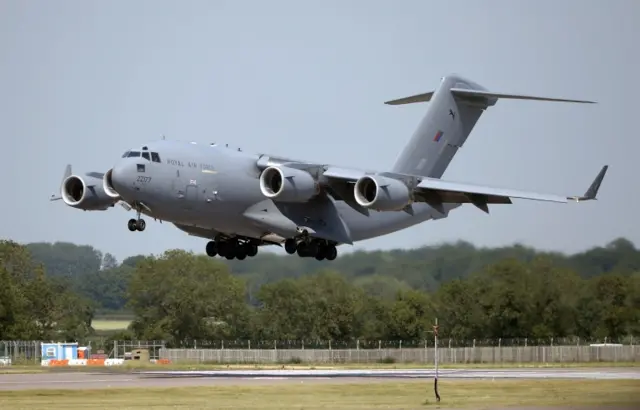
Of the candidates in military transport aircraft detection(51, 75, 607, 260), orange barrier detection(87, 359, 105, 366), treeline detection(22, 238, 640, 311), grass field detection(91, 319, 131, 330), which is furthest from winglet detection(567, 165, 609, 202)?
grass field detection(91, 319, 131, 330)

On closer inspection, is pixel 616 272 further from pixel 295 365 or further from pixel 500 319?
pixel 295 365

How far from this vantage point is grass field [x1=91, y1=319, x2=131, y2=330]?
60.0m

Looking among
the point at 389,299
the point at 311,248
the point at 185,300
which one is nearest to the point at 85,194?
the point at 311,248

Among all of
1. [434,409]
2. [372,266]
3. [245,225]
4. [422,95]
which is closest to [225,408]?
[434,409]

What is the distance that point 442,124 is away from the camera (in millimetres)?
39938

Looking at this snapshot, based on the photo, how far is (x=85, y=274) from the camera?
76.4 meters

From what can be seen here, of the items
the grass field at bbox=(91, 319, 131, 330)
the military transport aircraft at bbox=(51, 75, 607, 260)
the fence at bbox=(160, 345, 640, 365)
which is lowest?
the fence at bbox=(160, 345, 640, 365)

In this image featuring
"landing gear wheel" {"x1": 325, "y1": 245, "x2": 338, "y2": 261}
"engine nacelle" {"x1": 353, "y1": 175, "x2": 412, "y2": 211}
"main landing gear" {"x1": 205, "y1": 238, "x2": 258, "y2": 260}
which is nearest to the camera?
"engine nacelle" {"x1": 353, "y1": 175, "x2": 412, "y2": 211}

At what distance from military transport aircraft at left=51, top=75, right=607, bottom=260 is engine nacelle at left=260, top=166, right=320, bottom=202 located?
0.03m

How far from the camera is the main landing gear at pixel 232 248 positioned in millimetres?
37781

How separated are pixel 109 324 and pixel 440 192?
3101cm

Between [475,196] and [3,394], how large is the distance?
14.2 metres

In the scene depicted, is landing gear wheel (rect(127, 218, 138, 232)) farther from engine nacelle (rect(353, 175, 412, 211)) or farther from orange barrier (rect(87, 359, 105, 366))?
orange barrier (rect(87, 359, 105, 366))

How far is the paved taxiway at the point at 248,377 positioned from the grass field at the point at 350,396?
176 centimetres
